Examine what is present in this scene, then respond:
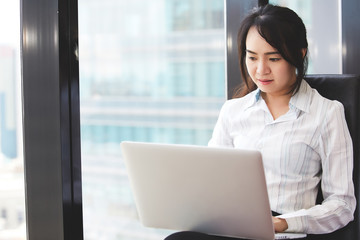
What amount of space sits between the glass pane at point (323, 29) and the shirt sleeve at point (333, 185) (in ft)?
1.83

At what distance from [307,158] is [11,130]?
1.02 meters

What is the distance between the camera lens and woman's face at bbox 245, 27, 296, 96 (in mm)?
1279

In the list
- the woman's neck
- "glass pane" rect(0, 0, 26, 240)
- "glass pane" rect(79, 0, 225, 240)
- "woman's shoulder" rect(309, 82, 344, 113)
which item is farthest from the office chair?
"glass pane" rect(0, 0, 26, 240)

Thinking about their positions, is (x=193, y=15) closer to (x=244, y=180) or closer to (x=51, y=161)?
(x=51, y=161)

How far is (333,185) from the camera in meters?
1.21

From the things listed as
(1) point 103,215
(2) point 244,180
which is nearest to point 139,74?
(1) point 103,215

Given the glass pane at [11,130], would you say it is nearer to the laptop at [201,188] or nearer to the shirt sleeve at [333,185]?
the laptop at [201,188]

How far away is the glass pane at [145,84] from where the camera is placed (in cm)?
171

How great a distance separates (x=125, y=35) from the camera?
174 cm

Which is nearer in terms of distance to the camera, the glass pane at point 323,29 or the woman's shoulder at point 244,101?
the woman's shoulder at point 244,101

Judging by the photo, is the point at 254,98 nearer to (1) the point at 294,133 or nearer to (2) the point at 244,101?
(2) the point at 244,101

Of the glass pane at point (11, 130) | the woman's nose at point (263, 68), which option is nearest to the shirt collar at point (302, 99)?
the woman's nose at point (263, 68)

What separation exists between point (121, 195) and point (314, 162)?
84cm

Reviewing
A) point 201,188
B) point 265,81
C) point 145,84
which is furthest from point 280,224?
point 145,84
